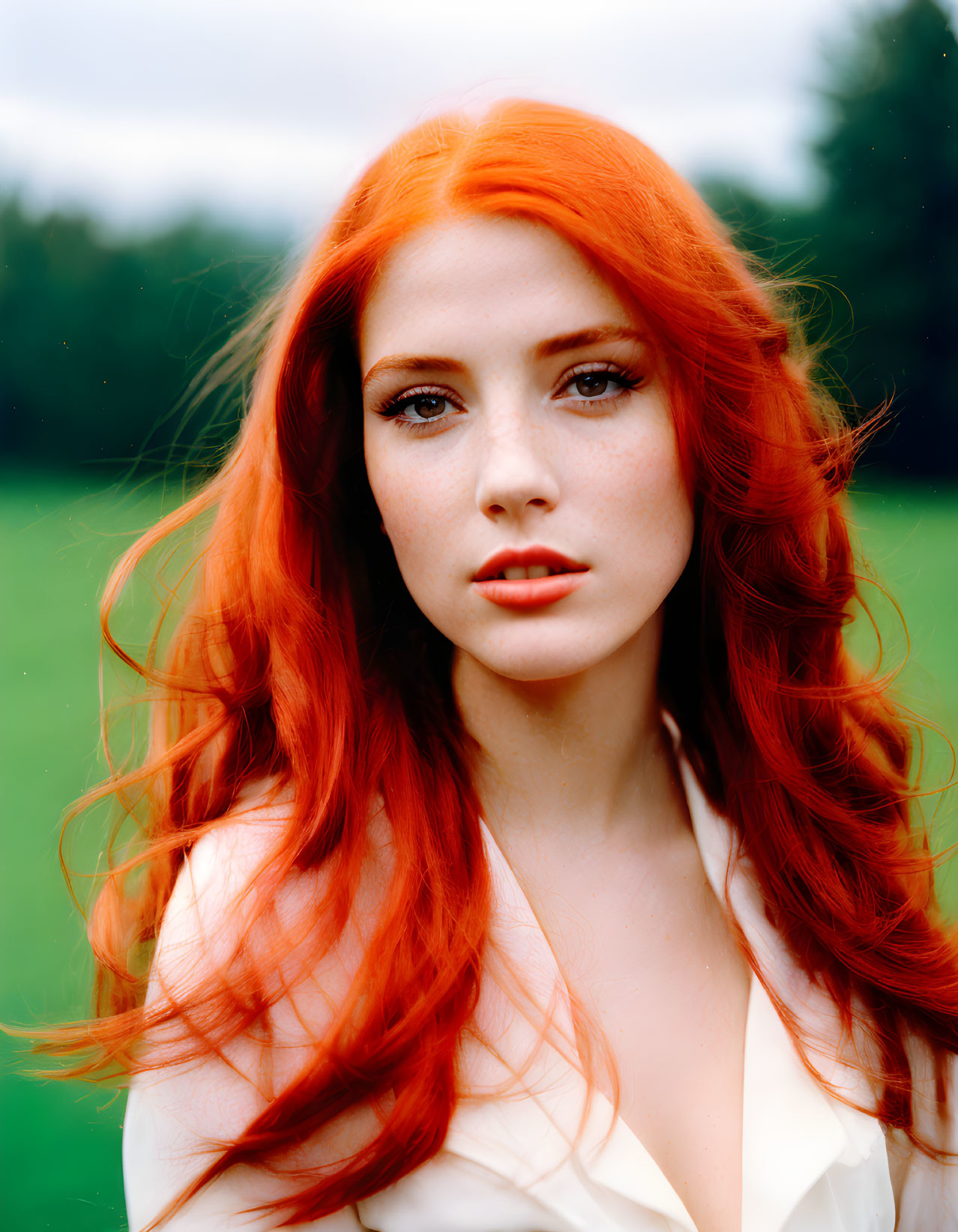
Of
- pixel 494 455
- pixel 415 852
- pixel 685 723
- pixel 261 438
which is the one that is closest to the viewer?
pixel 494 455

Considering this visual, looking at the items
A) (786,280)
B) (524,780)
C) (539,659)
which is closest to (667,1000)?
(524,780)

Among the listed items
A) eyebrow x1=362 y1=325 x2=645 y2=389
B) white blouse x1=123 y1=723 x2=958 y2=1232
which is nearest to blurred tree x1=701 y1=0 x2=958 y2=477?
eyebrow x1=362 y1=325 x2=645 y2=389

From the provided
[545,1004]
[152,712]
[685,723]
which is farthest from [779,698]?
[152,712]

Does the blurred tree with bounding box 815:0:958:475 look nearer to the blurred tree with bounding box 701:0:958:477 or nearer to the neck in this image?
the blurred tree with bounding box 701:0:958:477

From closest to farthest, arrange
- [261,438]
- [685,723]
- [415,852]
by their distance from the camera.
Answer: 1. [415,852]
2. [261,438]
3. [685,723]

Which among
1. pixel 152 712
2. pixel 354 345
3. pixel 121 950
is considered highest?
pixel 354 345

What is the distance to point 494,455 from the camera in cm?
86

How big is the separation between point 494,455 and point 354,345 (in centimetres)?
26

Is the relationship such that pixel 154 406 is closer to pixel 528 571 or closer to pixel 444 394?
pixel 444 394

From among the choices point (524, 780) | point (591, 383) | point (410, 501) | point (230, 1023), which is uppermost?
point (591, 383)

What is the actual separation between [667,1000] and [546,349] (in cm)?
67

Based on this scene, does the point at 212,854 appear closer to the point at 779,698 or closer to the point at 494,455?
the point at 494,455

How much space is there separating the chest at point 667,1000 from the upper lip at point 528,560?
13.8 inches

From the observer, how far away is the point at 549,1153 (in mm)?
897
